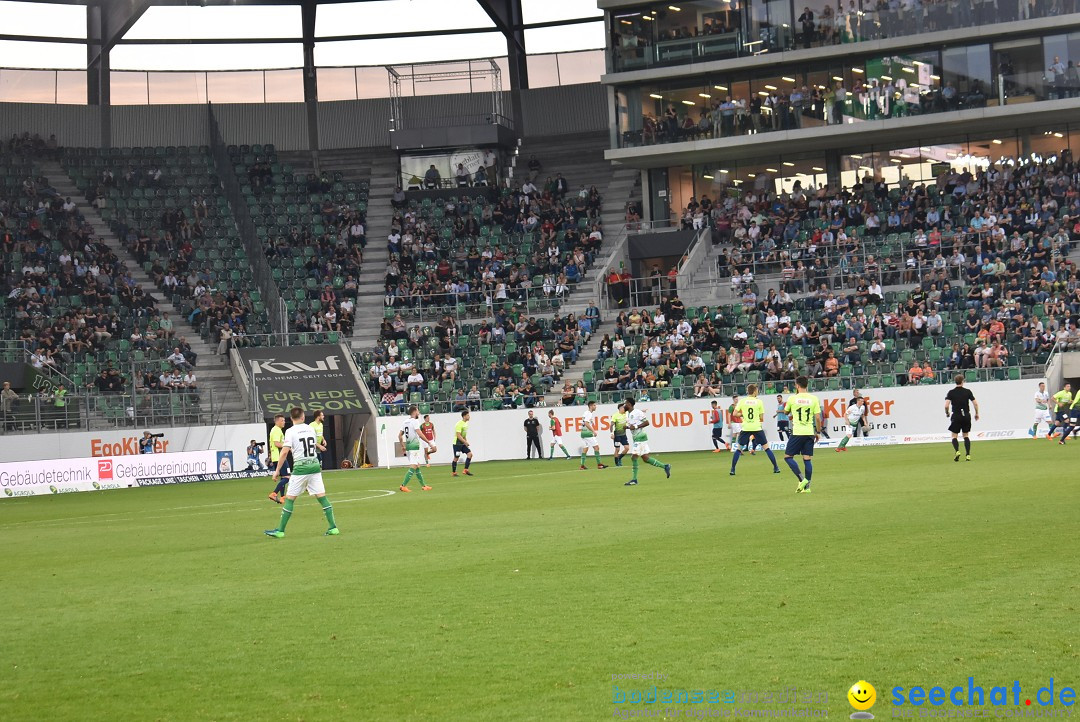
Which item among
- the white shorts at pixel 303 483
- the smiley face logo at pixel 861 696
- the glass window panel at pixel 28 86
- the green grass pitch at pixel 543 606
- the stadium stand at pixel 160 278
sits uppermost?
the glass window panel at pixel 28 86

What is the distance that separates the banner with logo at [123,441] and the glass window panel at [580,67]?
108 feet

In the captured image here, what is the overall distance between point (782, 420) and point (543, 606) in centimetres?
3142

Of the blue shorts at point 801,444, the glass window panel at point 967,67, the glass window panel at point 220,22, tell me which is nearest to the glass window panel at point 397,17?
the glass window panel at point 220,22

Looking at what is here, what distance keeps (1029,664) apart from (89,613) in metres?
8.91

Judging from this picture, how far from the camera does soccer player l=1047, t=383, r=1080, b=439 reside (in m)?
35.5

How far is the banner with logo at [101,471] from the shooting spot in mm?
38281

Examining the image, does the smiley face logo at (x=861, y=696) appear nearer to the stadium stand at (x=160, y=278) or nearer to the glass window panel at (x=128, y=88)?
the stadium stand at (x=160, y=278)

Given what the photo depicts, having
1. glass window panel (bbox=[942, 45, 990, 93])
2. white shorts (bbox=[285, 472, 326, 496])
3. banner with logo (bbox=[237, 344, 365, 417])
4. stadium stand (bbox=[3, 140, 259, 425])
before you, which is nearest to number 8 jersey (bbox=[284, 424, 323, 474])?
white shorts (bbox=[285, 472, 326, 496])

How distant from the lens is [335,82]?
7181 cm

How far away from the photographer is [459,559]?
1572cm

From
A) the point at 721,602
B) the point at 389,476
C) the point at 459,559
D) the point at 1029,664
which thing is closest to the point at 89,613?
the point at 459,559

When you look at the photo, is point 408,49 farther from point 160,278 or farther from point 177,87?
point 160,278

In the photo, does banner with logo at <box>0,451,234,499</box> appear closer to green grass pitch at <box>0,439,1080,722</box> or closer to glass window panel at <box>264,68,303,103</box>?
green grass pitch at <box>0,439,1080,722</box>

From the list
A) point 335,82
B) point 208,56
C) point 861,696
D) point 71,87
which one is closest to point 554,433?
point 861,696
